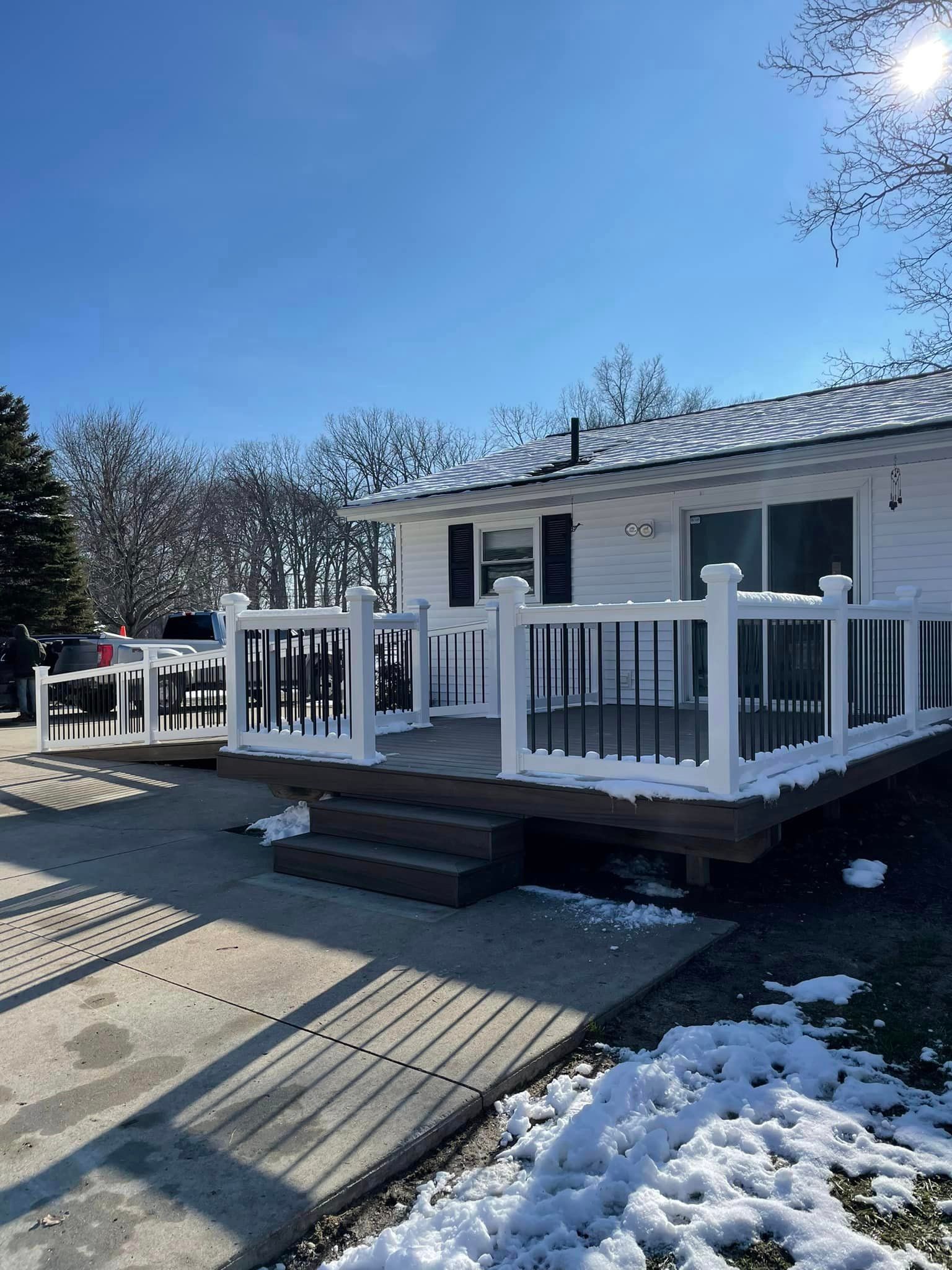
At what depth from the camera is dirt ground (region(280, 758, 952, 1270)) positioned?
2129mm

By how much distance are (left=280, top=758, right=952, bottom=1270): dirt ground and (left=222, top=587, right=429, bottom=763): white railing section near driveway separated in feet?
4.95

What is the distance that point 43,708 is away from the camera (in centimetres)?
1072

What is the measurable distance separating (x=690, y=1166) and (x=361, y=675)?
355cm

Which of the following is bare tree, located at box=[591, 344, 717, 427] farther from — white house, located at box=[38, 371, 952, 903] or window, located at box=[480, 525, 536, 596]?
window, located at box=[480, 525, 536, 596]

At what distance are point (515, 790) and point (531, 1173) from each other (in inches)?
97.1

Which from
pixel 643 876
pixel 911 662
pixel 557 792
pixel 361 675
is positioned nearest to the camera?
pixel 557 792

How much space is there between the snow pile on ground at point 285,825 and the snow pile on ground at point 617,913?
225 centimetres

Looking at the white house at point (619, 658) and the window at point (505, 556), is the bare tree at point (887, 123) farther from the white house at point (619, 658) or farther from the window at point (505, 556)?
the window at point (505, 556)

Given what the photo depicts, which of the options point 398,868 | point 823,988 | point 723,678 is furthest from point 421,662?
point 823,988

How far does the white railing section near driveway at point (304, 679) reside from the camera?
5.35 meters

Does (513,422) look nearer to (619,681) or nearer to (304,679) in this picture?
(304,679)

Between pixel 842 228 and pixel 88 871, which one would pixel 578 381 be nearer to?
pixel 842 228

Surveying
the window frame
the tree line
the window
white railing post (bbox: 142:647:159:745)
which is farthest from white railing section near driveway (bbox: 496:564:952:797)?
the tree line

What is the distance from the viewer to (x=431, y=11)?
8.68 m
